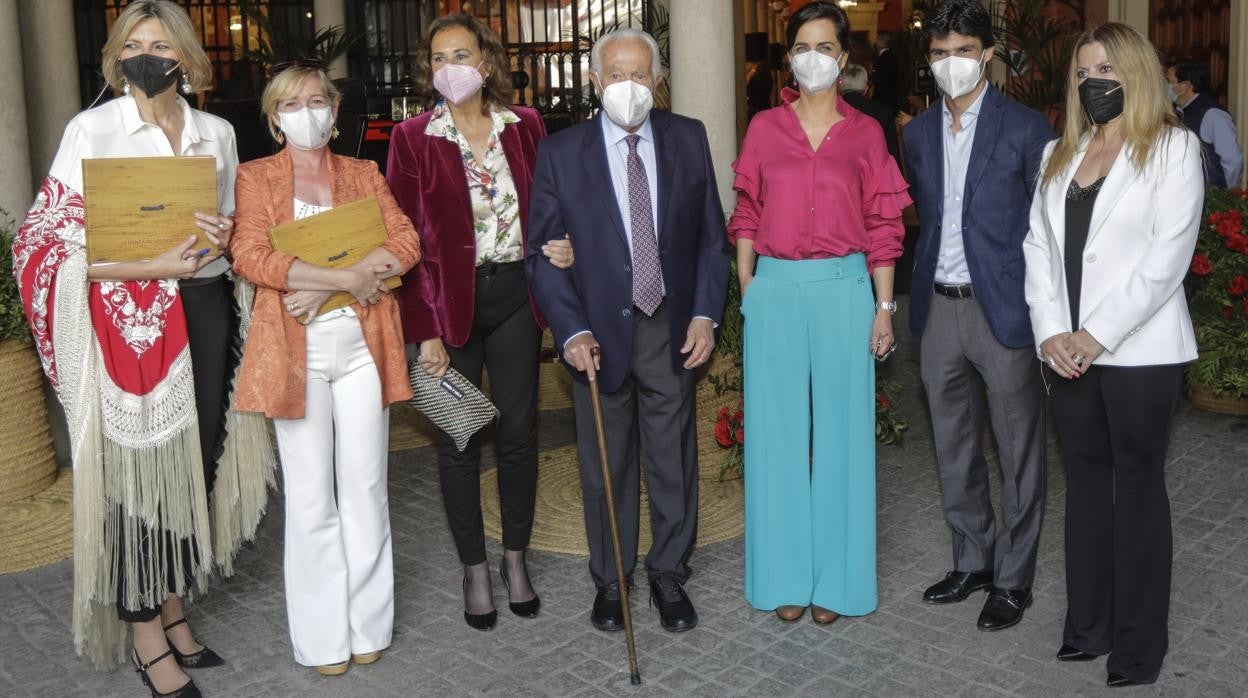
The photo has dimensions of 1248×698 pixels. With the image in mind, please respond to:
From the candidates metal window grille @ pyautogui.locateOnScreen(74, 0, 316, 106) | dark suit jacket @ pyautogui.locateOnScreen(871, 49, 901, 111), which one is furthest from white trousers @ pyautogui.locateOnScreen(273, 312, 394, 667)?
dark suit jacket @ pyautogui.locateOnScreen(871, 49, 901, 111)

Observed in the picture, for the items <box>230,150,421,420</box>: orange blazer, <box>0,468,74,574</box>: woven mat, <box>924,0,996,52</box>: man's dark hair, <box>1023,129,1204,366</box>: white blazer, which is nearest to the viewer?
<box>1023,129,1204,366</box>: white blazer

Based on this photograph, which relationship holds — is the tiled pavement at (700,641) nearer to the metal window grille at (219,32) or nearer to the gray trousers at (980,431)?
the gray trousers at (980,431)

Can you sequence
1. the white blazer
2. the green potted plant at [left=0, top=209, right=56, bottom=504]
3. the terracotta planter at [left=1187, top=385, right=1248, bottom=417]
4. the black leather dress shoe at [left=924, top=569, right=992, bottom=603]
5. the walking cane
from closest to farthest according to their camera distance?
the white blazer < the walking cane < the black leather dress shoe at [left=924, top=569, right=992, bottom=603] < the green potted plant at [left=0, top=209, right=56, bottom=504] < the terracotta planter at [left=1187, top=385, right=1248, bottom=417]

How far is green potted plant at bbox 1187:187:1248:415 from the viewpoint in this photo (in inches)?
269

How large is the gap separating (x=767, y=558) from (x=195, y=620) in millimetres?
1983

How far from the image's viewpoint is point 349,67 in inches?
584

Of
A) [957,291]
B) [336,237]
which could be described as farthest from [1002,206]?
[336,237]

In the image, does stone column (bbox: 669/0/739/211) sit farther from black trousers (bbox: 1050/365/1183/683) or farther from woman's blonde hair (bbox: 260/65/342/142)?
black trousers (bbox: 1050/365/1183/683)

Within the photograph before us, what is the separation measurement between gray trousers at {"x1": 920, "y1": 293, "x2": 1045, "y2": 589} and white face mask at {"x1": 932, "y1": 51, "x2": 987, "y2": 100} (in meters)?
0.66

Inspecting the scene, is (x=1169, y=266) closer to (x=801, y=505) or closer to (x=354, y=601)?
(x=801, y=505)

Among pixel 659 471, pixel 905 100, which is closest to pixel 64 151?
pixel 659 471

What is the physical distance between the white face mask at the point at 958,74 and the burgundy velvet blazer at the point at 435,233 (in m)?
1.42

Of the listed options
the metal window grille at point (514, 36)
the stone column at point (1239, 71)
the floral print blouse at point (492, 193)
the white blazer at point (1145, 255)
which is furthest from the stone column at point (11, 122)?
the stone column at point (1239, 71)

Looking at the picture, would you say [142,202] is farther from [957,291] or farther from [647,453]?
[957,291]
